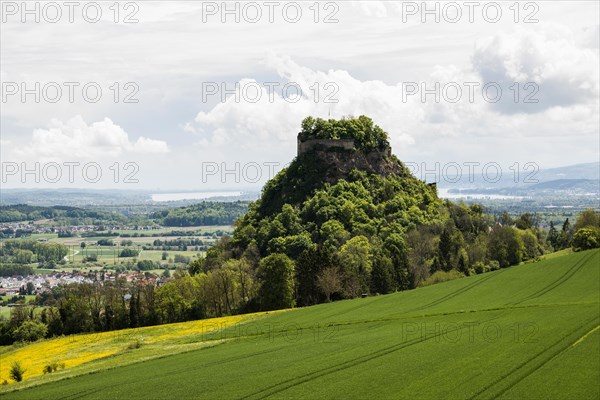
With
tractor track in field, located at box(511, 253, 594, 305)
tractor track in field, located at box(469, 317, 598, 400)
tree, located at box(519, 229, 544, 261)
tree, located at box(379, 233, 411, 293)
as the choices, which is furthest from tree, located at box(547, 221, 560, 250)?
tractor track in field, located at box(469, 317, 598, 400)

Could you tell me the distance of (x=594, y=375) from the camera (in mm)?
30219

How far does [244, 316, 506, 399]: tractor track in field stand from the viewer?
3216cm

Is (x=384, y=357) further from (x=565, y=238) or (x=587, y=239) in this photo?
(x=565, y=238)

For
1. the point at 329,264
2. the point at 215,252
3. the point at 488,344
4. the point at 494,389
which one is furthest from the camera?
the point at 215,252

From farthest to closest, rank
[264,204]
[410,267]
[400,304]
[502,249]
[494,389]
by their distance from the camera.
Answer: [264,204] < [502,249] < [410,267] < [400,304] < [494,389]

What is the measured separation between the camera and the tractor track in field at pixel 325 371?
32.2 metres

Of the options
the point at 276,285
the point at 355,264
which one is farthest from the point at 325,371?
the point at 355,264

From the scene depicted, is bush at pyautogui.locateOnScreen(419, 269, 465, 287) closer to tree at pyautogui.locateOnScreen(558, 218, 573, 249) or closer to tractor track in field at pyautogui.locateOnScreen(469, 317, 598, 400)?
tree at pyautogui.locateOnScreen(558, 218, 573, 249)

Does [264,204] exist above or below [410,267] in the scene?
above

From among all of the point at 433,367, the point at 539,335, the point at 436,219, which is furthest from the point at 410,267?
the point at 433,367

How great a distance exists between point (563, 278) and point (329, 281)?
2924 cm

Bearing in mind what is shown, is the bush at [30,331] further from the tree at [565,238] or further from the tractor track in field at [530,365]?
the tree at [565,238]

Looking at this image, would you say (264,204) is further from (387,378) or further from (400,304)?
(387,378)

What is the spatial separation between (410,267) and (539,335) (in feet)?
190
